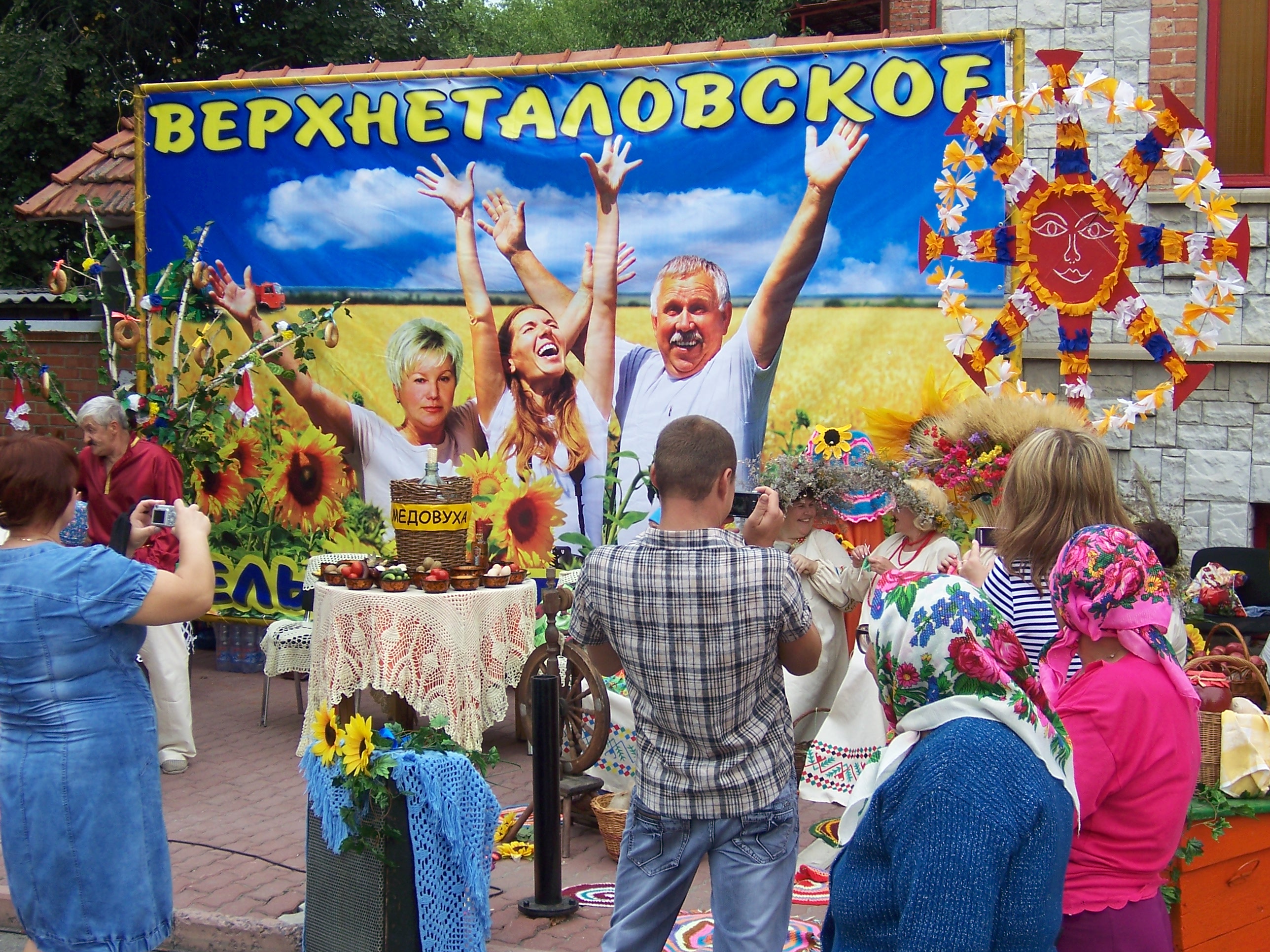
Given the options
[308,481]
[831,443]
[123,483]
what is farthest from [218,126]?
[831,443]

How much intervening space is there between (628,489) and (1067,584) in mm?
5414

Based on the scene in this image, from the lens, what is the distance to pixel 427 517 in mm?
6152

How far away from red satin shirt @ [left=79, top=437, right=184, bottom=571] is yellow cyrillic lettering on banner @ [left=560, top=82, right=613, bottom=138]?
11.0 feet

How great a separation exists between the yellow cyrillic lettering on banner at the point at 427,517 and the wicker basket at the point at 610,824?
172cm

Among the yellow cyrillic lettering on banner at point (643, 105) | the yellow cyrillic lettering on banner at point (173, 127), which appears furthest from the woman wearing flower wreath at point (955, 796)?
the yellow cyrillic lettering on banner at point (173, 127)

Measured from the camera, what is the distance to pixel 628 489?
778 cm

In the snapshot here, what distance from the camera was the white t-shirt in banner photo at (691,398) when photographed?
24.7ft

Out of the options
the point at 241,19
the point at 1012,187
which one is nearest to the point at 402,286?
the point at 1012,187

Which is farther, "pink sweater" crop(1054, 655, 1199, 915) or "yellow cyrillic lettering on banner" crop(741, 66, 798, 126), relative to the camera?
"yellow cyrillic lettering on banner" crop(741, 66, 798, 126)

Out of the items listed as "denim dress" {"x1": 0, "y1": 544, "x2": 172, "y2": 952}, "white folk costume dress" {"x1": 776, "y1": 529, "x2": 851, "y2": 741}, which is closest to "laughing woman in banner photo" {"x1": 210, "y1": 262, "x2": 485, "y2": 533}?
"white folk costume dress" {"x1": 776, "y1": 529, "x2": 851, "y2": 741}

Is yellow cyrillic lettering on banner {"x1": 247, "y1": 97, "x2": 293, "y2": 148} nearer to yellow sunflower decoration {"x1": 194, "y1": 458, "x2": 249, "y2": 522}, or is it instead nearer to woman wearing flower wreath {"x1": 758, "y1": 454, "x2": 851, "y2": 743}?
yellow sunflower decoration {"x1": 194, "y1": 458, "x2": 249, "y2": 522}

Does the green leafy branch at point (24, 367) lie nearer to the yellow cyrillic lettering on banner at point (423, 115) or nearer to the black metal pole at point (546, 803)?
the yellow cyrillic lettering on banner at point (423, 115)

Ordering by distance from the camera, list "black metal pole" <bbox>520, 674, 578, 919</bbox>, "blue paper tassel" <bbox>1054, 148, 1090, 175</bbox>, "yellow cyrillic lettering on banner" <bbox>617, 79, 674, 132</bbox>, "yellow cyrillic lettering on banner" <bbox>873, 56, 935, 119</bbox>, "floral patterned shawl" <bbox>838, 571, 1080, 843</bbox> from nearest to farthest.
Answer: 1. "floral patterned shawl" <bbox>838, 571, 1080, 843</bbox>
2. "black metal pole" <bbox>520, 674, 578, 919</bbox>
3. "blue paper tassel" <bbox>1054, 148, 1090, 175</bbox>
4. "yellow cyrillic lettering on banner" <bbox>873, 56, 935, 119</bbox>
5. "yellow cyrillic lettering on banner" <bbox>617, 79, 674, 132</bbox>

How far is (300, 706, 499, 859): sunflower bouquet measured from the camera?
3.84m
